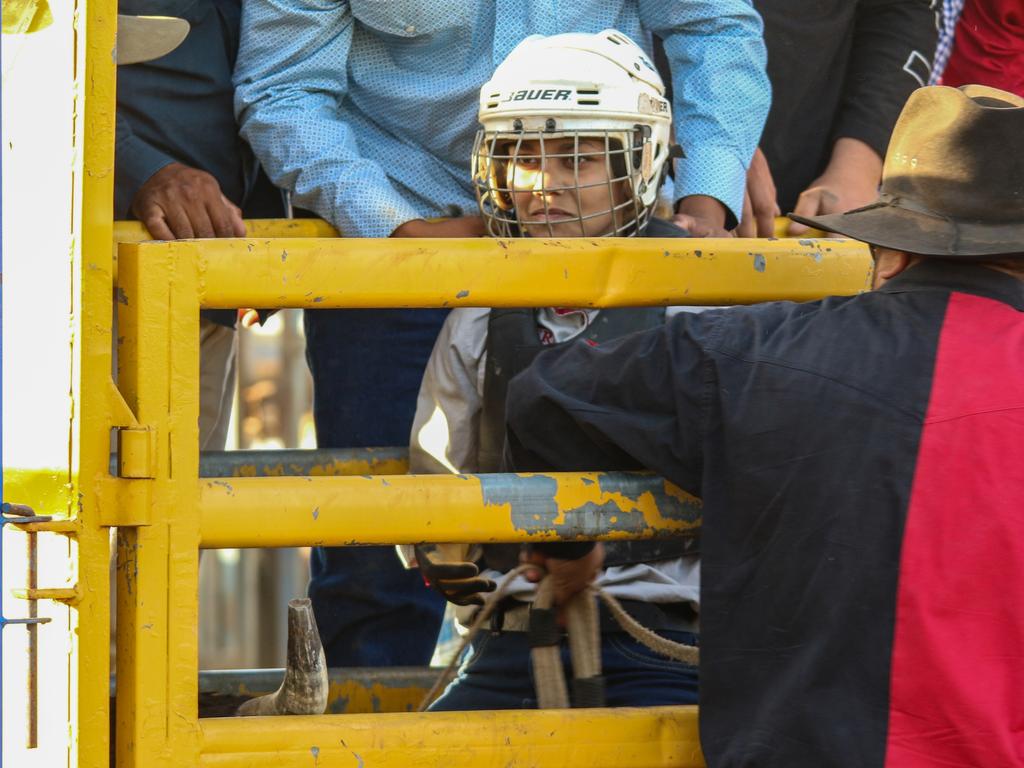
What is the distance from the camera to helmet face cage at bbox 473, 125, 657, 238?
2729mm

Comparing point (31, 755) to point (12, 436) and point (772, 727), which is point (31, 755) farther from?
point (772, 727)

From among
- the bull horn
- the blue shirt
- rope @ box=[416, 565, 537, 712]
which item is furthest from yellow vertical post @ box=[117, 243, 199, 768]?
the blue shirt

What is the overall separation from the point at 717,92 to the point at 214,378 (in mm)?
1268

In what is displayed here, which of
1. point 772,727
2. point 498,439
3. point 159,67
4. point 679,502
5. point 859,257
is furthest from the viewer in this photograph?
point 159,67

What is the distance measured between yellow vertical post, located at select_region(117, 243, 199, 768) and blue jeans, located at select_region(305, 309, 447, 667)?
116 cm

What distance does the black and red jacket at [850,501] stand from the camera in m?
1.82

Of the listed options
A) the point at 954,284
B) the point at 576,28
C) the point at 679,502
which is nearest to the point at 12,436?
the point at 679,502

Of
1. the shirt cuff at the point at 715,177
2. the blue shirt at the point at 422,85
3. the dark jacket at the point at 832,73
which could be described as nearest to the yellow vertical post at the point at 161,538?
the blue shirt at the point at 422,85

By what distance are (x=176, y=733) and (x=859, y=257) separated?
1.17 metres

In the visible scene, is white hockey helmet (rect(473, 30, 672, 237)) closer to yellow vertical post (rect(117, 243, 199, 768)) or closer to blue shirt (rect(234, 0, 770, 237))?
blue shirt (rect(234, 0, 770, 237))

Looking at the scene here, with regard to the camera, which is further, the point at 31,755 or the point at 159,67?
the point at 159,67

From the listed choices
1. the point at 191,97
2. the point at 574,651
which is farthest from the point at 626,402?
the point at 191,97

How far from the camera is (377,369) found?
3188mm

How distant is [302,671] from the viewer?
85.2 inches
